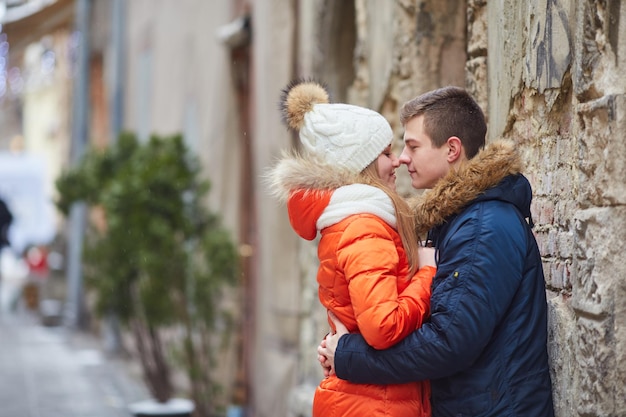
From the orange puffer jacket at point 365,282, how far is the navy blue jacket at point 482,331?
0.05m

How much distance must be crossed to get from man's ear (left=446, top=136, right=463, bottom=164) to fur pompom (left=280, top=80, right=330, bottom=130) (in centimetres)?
41

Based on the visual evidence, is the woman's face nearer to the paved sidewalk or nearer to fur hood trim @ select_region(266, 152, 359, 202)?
fur hood trim @ select_region(266, 152, 359, 202)

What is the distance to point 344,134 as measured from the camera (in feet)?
10.2

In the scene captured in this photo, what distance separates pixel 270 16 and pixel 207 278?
6.63 ft

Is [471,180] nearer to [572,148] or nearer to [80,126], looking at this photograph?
[572,148]

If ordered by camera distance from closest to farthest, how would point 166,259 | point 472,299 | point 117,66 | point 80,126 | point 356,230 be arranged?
point 472,299, point 356,230, point 166,259, point 117,66, point 80,126

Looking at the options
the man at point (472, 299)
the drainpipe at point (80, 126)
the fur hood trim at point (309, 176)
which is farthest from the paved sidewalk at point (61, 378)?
the man at point (472, 299)

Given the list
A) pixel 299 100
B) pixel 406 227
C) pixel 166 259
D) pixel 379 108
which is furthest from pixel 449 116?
pixel 166 259

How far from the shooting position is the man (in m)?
2.80

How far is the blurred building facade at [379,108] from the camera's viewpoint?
9.27 ft

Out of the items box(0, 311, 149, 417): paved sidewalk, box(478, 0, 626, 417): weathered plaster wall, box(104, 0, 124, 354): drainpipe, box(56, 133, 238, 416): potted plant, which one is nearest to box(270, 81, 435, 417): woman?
box(478, 0, 626, 417): weathered plaster wall

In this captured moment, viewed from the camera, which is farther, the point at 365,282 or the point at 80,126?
the point at 80,126

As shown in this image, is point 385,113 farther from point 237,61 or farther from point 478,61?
point 237,61

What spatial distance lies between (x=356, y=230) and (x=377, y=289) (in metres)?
0.19
